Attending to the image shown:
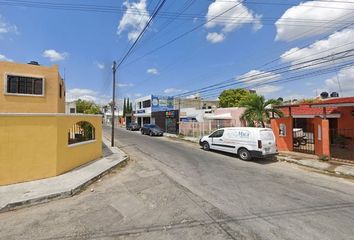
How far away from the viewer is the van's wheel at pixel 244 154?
14172 millimetres

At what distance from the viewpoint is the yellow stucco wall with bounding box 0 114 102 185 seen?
8500mm

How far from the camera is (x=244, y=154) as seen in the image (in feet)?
47.3

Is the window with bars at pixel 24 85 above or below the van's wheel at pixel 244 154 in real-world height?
above

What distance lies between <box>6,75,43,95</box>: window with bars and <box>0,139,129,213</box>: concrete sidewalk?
9367 mm

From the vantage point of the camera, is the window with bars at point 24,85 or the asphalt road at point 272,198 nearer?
the asphalt road at point 272,198

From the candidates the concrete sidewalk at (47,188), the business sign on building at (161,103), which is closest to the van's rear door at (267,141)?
the concrete sidewalk at (47,188)

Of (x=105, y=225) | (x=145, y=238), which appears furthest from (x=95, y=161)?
(x=145, y=238)

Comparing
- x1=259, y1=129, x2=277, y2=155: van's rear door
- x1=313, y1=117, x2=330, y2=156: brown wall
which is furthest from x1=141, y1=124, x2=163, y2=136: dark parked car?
x1=313, y1=117, x2=330, y2=156: brown wall

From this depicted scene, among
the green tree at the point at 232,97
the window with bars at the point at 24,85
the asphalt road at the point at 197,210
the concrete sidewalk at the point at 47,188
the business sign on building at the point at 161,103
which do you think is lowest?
the asphalt road at the point at 197,210

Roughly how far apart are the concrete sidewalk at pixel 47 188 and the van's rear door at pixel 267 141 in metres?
8.77

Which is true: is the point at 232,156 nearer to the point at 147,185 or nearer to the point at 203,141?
the point at 203,141

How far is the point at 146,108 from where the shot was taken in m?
48.0

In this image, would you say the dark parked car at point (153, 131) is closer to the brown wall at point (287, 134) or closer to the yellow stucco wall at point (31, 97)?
the yellow stucco wall at point (31, 97)

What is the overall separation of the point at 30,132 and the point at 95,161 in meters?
4.57
